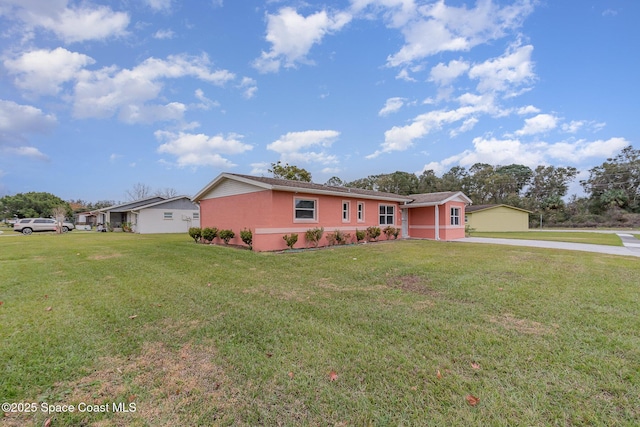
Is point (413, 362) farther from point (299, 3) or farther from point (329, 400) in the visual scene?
point (299, 3)

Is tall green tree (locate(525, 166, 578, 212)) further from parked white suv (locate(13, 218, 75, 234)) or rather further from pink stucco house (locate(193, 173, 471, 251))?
parked white suv (locate(13, 218, 75, 234))

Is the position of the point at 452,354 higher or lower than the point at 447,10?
lower

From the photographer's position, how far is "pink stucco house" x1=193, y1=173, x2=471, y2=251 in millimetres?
12086

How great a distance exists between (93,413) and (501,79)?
1874 cm

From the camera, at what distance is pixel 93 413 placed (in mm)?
2277

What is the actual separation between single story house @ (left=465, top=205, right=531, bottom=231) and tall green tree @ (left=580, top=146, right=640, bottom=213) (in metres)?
18.5

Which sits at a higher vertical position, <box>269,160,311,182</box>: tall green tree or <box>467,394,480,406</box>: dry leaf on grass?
<box>269,160,311,182</box>: tall green tree

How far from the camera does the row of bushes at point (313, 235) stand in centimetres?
1247

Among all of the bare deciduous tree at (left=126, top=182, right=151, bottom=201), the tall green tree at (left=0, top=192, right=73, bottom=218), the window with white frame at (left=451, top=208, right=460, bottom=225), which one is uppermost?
the bare deciduous tree at (left=126, top=182, right=151, bottom=201)

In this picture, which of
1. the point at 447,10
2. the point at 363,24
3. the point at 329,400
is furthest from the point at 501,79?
the point at 329,400

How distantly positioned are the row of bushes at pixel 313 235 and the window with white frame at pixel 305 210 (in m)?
0.68

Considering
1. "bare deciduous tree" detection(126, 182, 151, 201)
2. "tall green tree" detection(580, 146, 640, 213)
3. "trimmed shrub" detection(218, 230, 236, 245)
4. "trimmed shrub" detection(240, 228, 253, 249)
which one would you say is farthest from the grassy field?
"bare deciduous tree" detection(126, 182, 151, 201)

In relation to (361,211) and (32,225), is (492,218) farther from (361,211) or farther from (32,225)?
(32,225)

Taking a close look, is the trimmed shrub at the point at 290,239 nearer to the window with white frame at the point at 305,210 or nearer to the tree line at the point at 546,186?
the window with white frame at the point at 305,210
